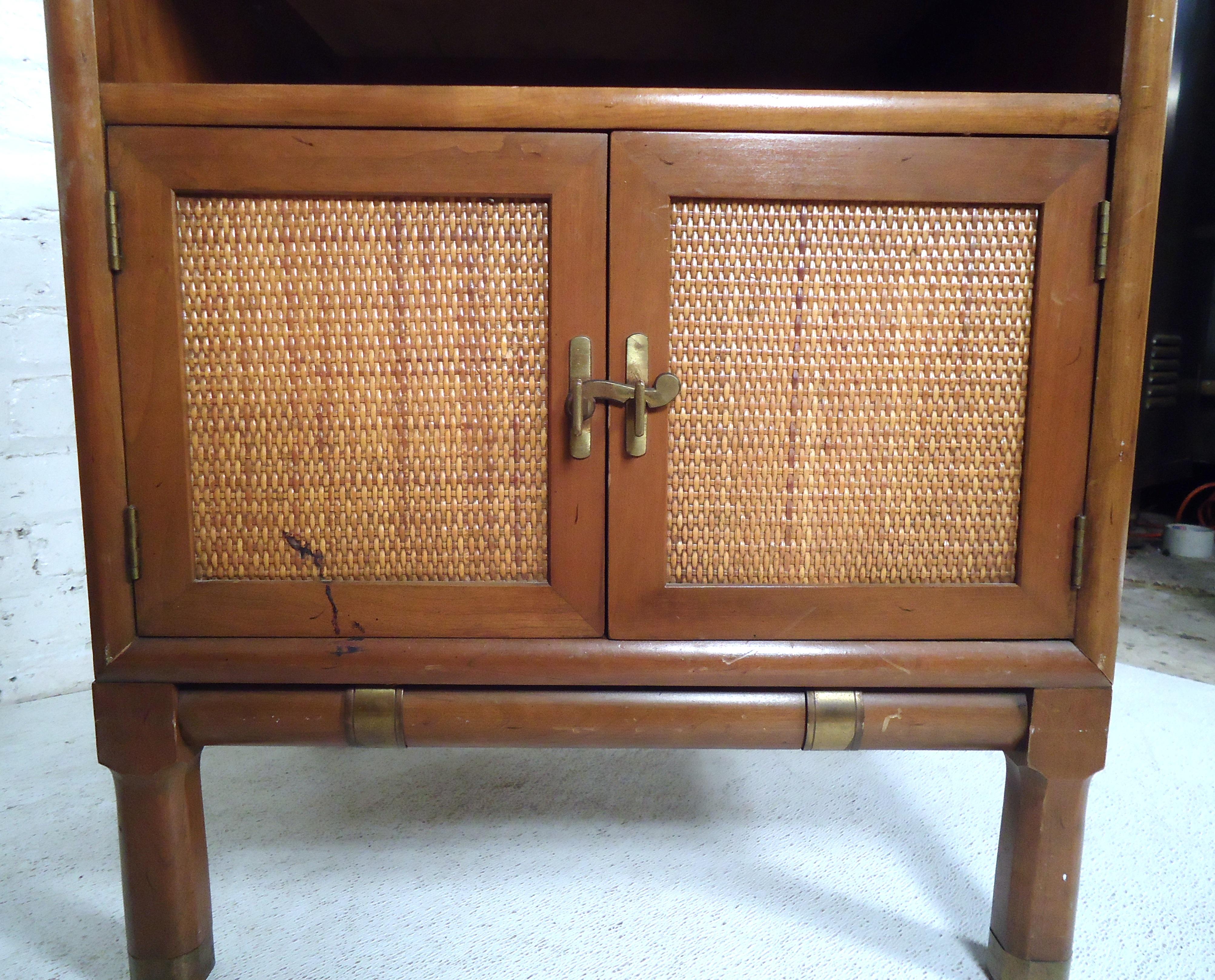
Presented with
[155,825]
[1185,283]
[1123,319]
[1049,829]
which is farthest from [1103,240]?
[1185,283]

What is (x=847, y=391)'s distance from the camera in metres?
0.73

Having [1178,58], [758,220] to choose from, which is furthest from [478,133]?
[1178,58]

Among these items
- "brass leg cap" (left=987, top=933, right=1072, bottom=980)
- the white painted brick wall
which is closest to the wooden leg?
"brass leg cap" (left=987, top=933, right=1072, bottom=980)

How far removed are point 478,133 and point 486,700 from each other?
1.63 ft

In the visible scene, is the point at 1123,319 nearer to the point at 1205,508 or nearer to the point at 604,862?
the point at 604,862

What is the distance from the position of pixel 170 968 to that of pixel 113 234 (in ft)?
2.22

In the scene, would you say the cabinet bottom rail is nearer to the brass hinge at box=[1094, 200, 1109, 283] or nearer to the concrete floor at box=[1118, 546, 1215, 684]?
A: the brass hinge at box=[1094, 200, 1109, 283]

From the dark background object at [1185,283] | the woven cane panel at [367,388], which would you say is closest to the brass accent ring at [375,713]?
the woven cane panel at [367,388]

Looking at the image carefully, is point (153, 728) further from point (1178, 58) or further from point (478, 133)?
point (1178, 58)

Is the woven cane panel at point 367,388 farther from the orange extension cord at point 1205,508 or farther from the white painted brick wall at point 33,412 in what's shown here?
the orange extension cord at point 1205,508

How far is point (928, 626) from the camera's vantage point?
2.44ft

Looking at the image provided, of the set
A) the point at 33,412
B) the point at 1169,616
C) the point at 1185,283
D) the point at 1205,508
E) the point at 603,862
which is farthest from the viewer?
the point at 1205,508

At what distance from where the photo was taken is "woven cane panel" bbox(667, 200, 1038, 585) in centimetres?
71

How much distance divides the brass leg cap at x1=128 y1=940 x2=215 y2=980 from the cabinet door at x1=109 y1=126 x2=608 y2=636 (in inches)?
12.4
